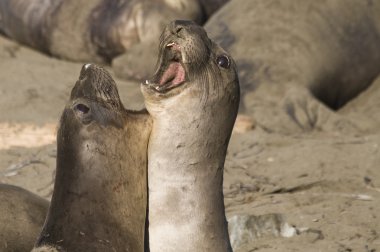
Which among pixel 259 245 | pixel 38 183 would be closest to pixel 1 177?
pixel 38 183

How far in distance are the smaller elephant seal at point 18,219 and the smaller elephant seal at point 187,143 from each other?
30.2 inches

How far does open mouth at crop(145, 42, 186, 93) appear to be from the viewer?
3.39 meters

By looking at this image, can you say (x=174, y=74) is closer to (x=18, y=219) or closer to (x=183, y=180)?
(x=183, y=180)

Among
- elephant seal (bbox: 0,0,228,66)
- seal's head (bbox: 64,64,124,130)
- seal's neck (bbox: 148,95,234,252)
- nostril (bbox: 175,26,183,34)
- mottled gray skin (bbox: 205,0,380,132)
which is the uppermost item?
nostril (bbox: 175,26,183,34)

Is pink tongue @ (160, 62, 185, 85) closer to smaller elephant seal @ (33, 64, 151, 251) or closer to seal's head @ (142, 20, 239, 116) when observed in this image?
seal's head @ (142, 20, 239, 116)

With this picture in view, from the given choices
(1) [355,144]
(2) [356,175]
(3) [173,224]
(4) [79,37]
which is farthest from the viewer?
(4) [79,37]

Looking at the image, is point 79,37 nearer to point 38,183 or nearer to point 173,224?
point 38,183

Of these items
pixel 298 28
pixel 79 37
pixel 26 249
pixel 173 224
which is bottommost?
pixel 79 37

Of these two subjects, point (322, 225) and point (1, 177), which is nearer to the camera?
point (322, 225)

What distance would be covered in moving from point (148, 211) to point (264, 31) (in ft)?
12.7

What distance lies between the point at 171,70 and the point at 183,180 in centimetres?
35

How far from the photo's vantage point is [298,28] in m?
7.10

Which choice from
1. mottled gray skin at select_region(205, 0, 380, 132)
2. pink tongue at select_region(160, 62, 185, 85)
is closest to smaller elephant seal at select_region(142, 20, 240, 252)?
pink tongue at select_region(160, 62, 185, 85)

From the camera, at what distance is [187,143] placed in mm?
3357
